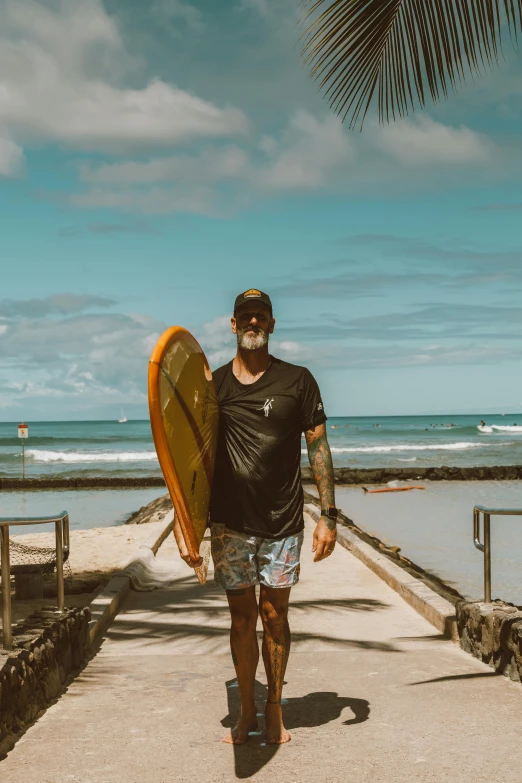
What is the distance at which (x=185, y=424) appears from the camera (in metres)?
3.98

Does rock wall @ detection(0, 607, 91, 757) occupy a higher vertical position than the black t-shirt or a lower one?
lower

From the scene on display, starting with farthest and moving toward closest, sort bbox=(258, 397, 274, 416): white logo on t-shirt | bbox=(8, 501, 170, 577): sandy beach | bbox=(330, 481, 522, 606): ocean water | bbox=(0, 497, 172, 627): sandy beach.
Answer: bbox=(8, 501, 170, 577): sandy beach
bbox=(330, 481, 522, 606): ocean water
bbox=(0, 497, 172, 627): sandy beach
bbox=(258, 397, 274, 416): white logo on t-shirt

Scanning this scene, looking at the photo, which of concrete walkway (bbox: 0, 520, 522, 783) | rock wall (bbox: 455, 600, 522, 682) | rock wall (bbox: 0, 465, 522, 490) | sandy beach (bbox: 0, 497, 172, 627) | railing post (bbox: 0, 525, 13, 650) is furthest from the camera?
rock wall (bbox: 0, 465, 522, 490)

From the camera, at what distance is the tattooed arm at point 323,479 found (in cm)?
411

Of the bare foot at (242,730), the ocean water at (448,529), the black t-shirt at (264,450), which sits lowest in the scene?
the ocean water at (448,529)

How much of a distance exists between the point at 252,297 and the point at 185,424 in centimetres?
69

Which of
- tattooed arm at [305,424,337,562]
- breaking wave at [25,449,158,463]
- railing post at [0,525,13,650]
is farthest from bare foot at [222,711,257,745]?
breaking wave at [25,449,158,463]

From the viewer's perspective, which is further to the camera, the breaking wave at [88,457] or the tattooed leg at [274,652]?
the breaking wave at [88,457]

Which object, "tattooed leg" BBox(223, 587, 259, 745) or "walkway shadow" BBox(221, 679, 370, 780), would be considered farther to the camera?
"tattooed leg" BBox(223, 587, 259, 745)

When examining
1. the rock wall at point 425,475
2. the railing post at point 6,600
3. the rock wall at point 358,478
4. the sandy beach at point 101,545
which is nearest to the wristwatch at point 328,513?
the railing post at point 6,600

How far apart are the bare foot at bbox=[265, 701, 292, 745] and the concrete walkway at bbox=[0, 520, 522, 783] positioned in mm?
45

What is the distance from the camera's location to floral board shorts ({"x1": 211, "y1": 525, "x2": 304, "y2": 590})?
4027 mm

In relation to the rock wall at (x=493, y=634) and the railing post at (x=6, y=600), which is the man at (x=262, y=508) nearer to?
the railing post at (x=6, y=600)

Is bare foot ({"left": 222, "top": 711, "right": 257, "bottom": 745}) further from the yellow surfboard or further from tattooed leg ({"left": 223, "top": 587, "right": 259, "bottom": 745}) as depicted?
the yellow surfboard
